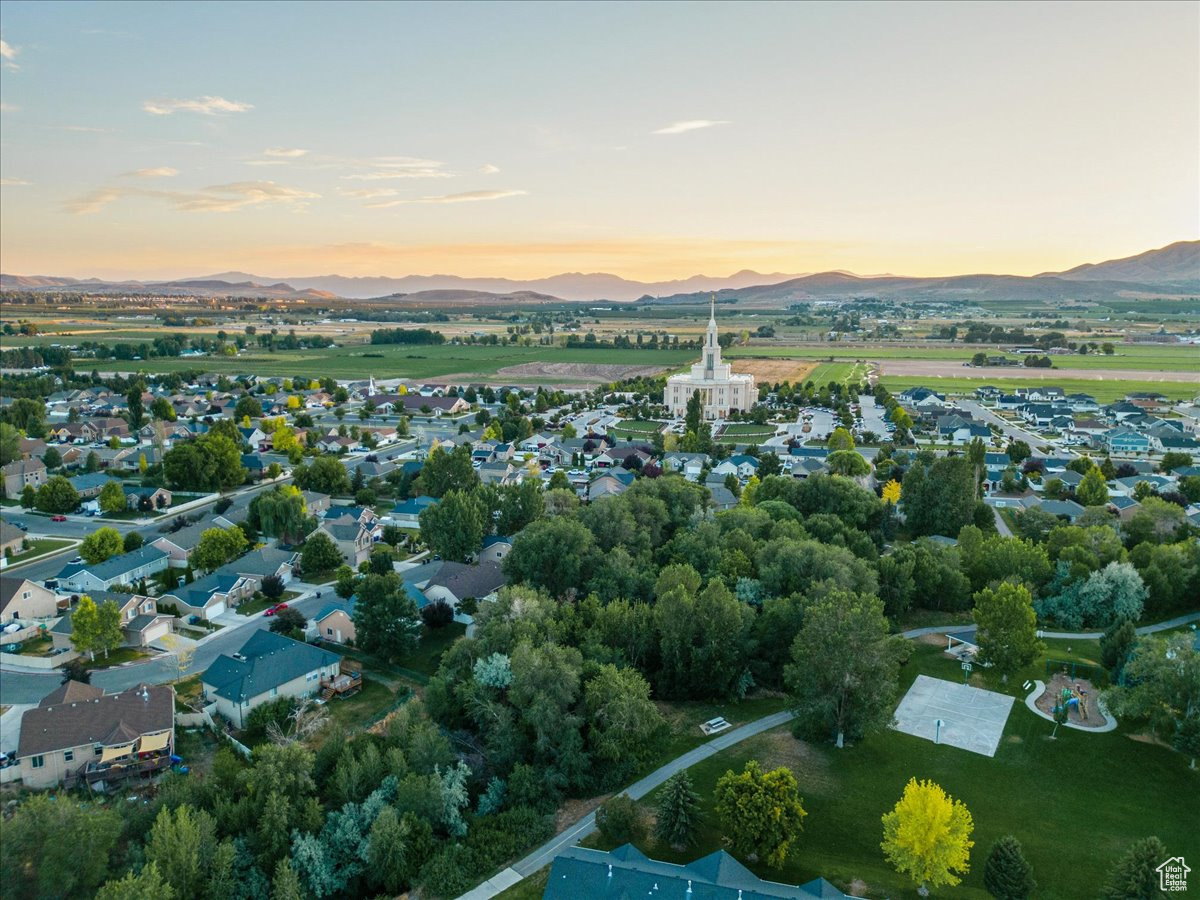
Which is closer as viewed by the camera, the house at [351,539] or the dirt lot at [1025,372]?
the house at [351,539]

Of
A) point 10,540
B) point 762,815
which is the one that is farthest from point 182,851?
point 10,540

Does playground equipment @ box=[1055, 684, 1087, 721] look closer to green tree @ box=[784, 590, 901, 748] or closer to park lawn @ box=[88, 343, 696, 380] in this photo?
green tree @ box=[784, 590, 901, 748]

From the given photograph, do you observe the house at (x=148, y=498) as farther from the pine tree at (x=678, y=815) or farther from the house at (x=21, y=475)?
the pine tree at (x=678, y=815)

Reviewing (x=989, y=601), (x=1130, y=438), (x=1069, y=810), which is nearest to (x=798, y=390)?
(x=1130, y=438)

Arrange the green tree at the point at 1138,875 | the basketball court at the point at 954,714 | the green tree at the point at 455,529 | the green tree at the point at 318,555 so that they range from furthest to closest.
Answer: the green tree at the point at 455,529 < the green tree at the point at 318,555 < the basketball court at the point at 954,714 < the green tree at the point at 1138,875

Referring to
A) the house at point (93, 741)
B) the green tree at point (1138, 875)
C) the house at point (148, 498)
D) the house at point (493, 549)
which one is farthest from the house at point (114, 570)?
the green tree at point (1138, 875)

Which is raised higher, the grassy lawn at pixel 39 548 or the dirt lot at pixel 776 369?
the dirt lot at pixel 776 369

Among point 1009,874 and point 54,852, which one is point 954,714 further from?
point 54,852

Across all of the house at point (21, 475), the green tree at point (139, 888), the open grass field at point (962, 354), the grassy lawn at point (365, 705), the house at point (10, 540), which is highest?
the open grass field at point (962, 354)
